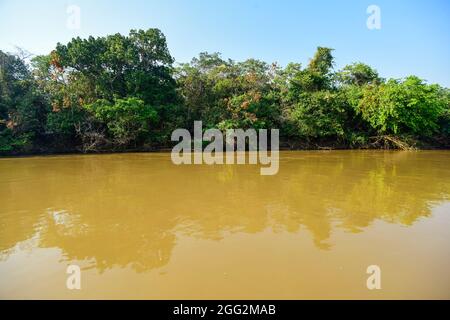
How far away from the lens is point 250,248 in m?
3.34

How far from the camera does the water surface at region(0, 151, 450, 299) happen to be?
2562 mm

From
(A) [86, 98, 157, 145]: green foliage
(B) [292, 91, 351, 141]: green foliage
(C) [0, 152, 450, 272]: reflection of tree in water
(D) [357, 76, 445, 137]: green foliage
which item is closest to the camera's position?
(C) [0, 152, 450, 272]: reflection of tree in water

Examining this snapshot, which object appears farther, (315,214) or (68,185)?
(68,185)

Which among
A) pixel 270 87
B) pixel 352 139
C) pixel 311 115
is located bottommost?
pixel 352 139

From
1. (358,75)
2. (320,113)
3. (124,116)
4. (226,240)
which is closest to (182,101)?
(124,116)

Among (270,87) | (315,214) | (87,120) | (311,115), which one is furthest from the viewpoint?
(270,87)

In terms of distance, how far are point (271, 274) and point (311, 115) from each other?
52.6 feet

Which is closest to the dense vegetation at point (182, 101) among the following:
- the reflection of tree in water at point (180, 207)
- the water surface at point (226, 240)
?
the reflection of tree in water at point (180, 207)

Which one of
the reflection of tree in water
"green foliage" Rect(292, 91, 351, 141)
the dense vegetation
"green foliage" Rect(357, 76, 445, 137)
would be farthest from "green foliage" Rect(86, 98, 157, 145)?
"green foliage" Rect(357, 76, 445, 137)

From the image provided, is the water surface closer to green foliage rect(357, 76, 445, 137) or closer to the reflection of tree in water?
the reflection of tree in water

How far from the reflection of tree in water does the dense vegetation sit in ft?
26.8

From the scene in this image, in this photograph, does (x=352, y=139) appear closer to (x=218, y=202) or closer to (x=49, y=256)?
(x=218, y=202)
